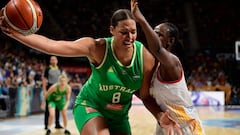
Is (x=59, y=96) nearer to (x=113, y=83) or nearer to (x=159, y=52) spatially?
(x=113, y=83)

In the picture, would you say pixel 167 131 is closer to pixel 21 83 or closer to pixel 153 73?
pixel 153 73

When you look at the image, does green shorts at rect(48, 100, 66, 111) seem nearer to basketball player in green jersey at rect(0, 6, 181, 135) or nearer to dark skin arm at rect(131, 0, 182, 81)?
basketball player in green jersey at rect(0, 6, 181, 135)

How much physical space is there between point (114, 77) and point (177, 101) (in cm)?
58

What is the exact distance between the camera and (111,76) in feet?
11.0

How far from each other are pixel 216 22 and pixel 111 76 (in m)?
22.5

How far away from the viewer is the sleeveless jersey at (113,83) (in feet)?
11.1

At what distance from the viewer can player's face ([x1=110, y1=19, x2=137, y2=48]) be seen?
329cm

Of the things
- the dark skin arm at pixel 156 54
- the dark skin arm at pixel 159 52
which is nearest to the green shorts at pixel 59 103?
the dark skin arm at pixel 156 54

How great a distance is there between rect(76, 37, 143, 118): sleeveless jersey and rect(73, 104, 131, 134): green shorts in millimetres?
61

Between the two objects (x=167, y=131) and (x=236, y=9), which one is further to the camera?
(x=236, y=9)

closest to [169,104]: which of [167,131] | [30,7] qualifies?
[167,131]

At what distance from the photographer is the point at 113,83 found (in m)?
3.36

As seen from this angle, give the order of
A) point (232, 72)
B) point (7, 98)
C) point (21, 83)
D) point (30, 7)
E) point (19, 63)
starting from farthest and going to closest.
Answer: point (232, 72)
point (19, 63)
point (21, 83)
point (7, 98)
point (30, 7)

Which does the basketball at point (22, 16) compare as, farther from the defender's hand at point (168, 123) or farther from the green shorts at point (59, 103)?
the green shorts at point (59, 103)
